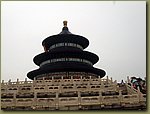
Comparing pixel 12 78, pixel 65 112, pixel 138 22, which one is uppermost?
pixel 138 22

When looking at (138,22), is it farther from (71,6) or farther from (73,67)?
(73,67)

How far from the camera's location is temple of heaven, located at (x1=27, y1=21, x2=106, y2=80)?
29.0 feet

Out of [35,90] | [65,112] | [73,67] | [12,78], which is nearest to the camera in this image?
[65,112]

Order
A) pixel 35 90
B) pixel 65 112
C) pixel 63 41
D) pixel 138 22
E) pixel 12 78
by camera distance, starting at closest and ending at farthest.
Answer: pixel 65 112 → pixel 138 22 → pixel 12 78 → pixel 35 90 → pixel 63 41

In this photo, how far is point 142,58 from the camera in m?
5.39

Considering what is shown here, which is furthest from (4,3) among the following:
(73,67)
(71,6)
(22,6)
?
(73,67)

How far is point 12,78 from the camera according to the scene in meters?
6.32

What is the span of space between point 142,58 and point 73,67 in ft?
11.9

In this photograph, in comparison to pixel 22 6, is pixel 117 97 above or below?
below

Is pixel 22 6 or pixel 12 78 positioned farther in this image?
pixel 12 78

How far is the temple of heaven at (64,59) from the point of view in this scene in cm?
884

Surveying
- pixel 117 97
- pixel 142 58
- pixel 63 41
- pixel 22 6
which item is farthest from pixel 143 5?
pixel 63 41

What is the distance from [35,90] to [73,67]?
224 centimetres

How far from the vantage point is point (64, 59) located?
9172mm
